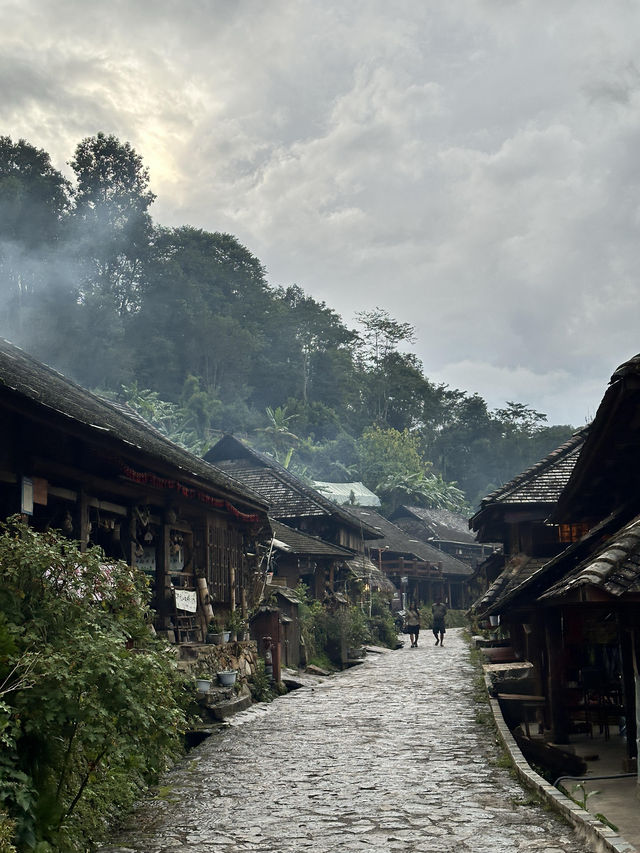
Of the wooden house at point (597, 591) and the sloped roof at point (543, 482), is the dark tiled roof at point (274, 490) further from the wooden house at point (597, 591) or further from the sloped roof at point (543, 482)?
the wooden house at point (597, 591)

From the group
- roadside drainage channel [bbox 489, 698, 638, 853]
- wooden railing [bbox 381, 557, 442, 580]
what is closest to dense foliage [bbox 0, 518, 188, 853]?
roadside drainage channel [bbox 489, 698, 638, 853]

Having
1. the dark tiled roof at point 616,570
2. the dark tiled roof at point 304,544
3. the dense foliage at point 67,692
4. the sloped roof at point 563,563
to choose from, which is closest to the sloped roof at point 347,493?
the dark tiled roof at point 304,544

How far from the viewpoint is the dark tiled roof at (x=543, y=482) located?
68.3 feet

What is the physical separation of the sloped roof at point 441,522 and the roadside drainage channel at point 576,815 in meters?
47.7

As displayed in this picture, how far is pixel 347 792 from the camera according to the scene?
9.74 meters

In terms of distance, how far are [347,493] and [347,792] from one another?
162 ft

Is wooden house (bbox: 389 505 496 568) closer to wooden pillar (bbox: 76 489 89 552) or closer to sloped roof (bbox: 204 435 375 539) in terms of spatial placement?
sloped roof (bbox: 204 435 375 539)

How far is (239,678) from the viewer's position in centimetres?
1742

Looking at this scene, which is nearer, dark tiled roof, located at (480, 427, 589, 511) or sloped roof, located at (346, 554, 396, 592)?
dark tiled roof, located at (480, 427, 589, 511)

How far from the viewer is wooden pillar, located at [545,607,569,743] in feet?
41.7

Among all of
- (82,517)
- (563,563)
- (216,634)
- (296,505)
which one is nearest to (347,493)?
(296,505)

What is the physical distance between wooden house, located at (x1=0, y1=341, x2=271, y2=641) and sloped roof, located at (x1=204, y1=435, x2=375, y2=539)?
13310 millimetres

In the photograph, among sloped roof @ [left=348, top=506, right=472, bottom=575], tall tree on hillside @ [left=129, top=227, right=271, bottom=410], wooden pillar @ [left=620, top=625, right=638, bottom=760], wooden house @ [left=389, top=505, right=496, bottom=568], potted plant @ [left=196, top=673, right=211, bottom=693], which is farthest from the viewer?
tall tree on hillside @ [left=129, top=227, right=271, bottom=410]

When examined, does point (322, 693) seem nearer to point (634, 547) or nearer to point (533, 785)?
A: point (533, 785)
